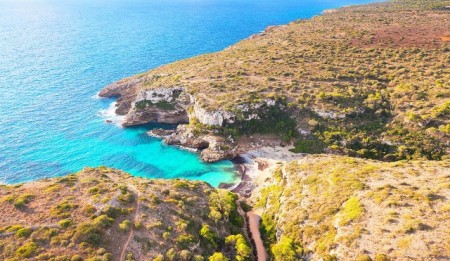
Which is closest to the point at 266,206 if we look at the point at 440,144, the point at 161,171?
the point at 161,171

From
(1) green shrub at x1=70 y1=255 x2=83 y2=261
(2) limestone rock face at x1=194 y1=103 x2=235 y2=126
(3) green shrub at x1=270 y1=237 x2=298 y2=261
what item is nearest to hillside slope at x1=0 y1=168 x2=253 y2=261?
(1) green shrub at x1=70 y1=255 x2=83 y2=261

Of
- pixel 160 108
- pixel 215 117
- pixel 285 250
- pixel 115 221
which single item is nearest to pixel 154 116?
pixel 160 108

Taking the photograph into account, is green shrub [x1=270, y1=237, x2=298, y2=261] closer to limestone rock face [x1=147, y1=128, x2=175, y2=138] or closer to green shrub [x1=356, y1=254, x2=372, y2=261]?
green shrub [x1=356, y1=254, x2=372, y2=261]

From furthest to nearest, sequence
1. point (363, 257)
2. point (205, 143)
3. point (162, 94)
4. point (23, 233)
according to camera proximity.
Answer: point (162, 94)
point (205, 143)
point (23, 233)
point (363, 257)

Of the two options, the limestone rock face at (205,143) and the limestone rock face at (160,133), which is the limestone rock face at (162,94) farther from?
the limestone rock face at (205,143)

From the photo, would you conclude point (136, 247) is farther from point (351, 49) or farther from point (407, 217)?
point (351, 49)

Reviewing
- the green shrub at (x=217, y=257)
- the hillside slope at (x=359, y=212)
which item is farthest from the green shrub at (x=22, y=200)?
the hillside slope at (x=359, y=212)

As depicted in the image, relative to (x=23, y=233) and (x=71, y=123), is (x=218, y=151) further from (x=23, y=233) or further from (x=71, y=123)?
(x=71, y=123)
